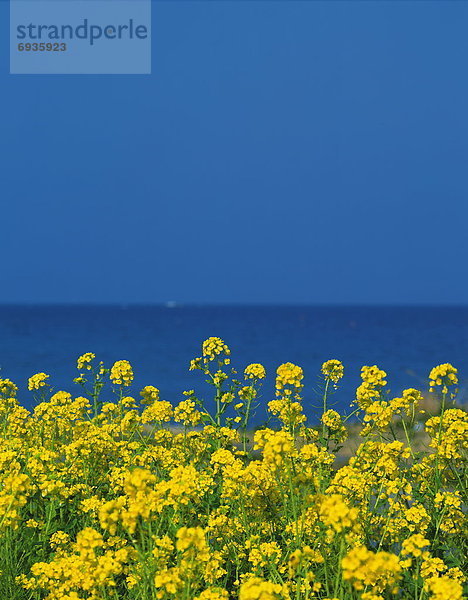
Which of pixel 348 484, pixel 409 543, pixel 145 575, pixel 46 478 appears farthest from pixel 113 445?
pixel 409 543

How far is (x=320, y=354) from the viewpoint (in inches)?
2309

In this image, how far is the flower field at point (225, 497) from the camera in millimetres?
3293

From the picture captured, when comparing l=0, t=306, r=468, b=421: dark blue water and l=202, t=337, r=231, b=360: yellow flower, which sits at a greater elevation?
l=0, t=306, r=468, b=421: dark blue water

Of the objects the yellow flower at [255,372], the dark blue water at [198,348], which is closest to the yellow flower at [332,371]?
the yellow flower at [255,372]

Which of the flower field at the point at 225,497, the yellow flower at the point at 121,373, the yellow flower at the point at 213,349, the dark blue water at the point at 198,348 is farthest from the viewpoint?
the dark blue water at the point at 198,348

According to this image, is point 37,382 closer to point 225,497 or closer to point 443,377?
point 225,497

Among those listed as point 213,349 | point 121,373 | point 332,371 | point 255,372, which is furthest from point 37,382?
point 332,371

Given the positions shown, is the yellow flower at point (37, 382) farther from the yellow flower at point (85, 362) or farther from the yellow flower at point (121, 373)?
the yellow flower at point (121, 373)

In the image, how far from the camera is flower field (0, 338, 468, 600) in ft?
10.8

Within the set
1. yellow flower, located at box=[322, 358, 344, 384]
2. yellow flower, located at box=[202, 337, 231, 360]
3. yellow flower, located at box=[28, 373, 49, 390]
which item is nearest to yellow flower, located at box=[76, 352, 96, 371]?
yellow flower, located at box=[28, 373, 49, 390]

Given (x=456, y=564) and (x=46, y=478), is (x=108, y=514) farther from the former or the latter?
(x=456, y=564)

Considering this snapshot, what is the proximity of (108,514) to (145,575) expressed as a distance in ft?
1.14

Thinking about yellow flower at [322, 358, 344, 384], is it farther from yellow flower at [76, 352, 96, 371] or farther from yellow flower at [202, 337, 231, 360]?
yellow flower at [76, 352, 96, 371]

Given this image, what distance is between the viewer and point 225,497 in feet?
14.5
